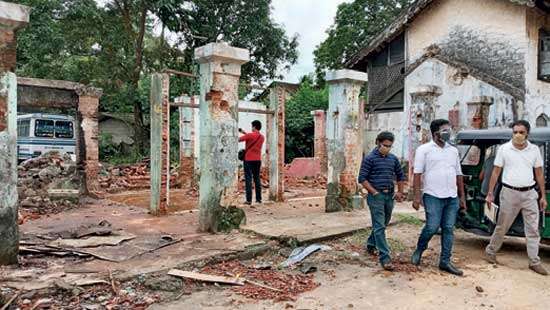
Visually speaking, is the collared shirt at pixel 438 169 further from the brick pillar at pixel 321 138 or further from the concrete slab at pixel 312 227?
the brick pillar at pixel 321 138

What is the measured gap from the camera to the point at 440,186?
5.15 metres

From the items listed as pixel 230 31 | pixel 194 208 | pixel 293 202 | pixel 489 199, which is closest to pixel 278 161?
pixel 293 202

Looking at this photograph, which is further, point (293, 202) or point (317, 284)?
point (293, 202)

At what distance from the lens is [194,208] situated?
9.64 metres

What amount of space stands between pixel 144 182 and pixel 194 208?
5.21 metres

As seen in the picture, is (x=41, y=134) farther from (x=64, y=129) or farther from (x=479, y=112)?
(x=479, y=112)

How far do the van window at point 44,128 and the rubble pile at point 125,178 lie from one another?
2.32m

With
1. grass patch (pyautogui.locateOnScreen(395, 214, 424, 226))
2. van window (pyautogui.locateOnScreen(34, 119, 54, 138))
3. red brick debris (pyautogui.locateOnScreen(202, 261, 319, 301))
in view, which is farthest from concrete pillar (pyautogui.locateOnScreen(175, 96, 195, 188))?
red brick debris (pyautogui.locateOnScreen(202, 261, 319, 301))

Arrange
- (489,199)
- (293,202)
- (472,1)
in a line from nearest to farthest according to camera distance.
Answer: (489,199) < (293,202) < (472,1)

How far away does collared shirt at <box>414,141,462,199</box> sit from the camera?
203 inches

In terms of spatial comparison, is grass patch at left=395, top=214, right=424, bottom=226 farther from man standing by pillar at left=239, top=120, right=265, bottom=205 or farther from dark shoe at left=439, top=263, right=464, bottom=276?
man standing by pillar at left=239, top=120, right=265, bottom=205

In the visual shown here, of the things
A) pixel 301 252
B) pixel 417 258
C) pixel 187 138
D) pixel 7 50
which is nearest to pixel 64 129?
pixel 187 138

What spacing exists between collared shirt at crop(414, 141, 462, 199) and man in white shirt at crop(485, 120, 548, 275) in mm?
662

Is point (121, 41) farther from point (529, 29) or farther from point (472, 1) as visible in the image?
point (529, 29)
